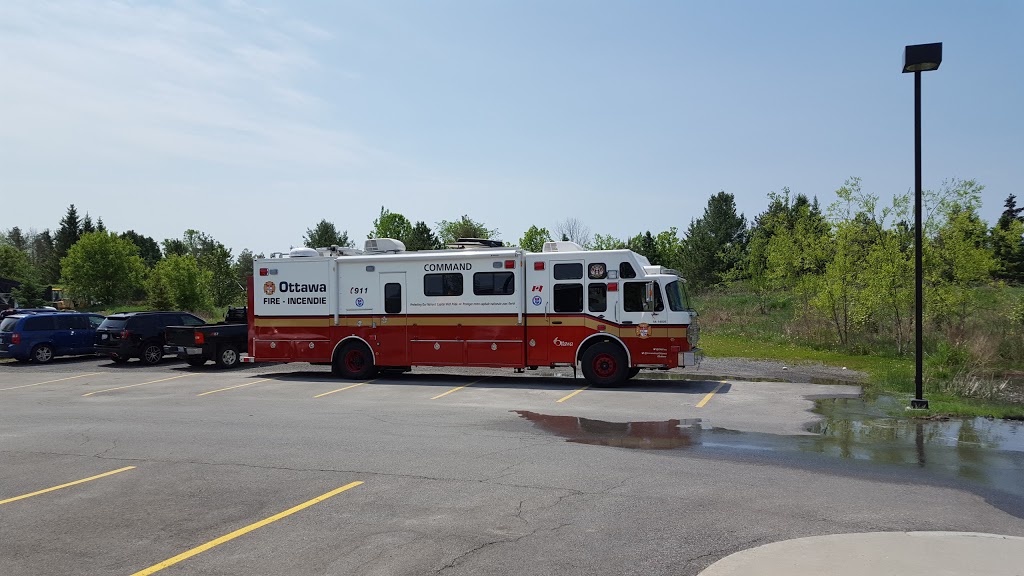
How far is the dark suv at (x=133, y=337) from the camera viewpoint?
2336 cm

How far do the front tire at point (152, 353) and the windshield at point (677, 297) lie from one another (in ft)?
56.2

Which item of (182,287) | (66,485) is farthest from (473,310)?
(182,287)

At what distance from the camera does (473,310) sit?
17.5 m

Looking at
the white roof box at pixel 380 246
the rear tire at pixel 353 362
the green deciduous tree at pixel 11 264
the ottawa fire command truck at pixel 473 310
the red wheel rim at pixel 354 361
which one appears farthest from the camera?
the green deciduous tree at pixel 11 264

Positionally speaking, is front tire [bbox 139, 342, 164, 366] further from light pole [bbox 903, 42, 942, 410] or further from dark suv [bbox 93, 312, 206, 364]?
light pole [bbox 903, 42, 942, 410]

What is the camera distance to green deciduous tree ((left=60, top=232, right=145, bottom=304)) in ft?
199

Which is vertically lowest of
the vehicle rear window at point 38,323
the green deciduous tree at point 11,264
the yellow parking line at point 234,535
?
the yellow parking line at point 234,535

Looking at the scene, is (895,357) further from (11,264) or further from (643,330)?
(11,264)

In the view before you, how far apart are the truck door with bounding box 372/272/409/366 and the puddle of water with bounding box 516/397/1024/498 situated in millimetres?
6099

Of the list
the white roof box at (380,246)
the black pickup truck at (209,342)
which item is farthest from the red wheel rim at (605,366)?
the black pickup truck at (209,342)

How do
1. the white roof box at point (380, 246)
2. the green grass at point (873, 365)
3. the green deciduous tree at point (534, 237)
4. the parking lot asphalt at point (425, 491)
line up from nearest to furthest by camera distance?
the parking lot asphalt at point (425, 491) → the green grass at point (873, 365) → the white roof box at point (380, 246) → the green deciduous tree at point (534, 237)

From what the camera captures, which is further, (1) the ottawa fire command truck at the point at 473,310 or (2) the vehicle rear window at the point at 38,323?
(2) the vehicle rear window at the point at 38,323

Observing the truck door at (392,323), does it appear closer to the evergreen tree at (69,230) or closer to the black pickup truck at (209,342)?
the black pickup truck at (209,342)

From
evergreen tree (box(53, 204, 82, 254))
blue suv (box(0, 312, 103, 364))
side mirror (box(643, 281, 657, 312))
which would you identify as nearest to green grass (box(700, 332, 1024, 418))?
side mirror (box(643, 281, 657, 312))
